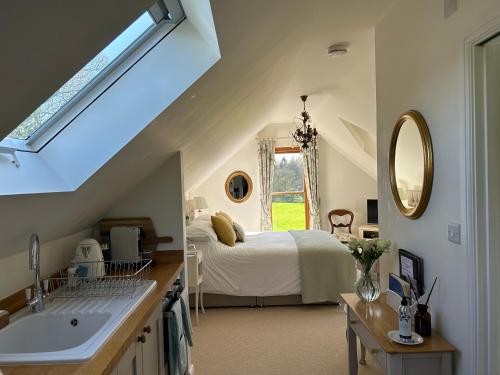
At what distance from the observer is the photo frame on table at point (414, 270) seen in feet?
7.33

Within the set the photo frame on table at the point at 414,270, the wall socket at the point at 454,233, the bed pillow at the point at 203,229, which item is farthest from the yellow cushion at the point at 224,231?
the wall socket at the point at 454,233

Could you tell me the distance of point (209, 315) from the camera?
14.3 feet

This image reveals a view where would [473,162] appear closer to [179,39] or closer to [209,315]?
[179,39]

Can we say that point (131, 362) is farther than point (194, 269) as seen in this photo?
No

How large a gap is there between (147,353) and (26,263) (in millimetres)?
748

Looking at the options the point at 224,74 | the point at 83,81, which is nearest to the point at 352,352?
the point at 224,74

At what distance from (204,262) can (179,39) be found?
3082 millimetres

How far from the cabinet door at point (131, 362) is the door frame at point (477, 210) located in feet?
4.89

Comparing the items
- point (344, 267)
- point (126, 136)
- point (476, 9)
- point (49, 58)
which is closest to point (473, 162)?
point (476, 9)

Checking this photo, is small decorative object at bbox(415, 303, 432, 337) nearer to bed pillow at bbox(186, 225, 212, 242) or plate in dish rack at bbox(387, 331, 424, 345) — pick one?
plate in dish rack at bbox(387, 331, 424, 345)

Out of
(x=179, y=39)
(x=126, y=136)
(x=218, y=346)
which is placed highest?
(x=179, y=39)

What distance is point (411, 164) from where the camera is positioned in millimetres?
2338

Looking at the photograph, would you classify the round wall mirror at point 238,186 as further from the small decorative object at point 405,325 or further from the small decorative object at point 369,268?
the small decorative object at point 405,325

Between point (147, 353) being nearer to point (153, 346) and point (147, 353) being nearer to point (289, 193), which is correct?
point (153, 346)
